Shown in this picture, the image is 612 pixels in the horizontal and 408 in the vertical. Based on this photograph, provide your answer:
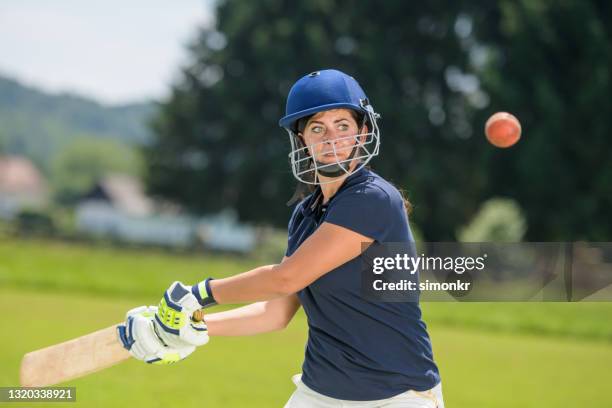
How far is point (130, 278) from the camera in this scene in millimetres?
20125

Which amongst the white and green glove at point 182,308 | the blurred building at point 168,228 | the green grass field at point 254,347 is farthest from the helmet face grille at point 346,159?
the blurred building at point 168,228

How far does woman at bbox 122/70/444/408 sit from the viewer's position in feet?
10.8

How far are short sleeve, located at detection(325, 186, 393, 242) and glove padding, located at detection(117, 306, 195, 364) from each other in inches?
36.3

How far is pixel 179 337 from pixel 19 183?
158183 millimetres

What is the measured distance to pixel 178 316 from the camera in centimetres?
346

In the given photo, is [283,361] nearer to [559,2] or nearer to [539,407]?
[539,407]

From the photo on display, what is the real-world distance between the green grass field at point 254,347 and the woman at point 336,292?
4.17 meters

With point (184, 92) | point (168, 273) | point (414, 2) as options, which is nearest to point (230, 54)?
point (184, 92)

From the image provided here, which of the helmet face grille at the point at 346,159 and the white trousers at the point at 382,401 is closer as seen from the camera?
the white trousers at the point at 382,401

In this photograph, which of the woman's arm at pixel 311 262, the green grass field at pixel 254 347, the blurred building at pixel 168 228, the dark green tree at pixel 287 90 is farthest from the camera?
the blurred building at pixel 168 228

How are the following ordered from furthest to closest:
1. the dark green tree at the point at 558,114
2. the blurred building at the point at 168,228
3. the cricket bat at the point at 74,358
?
1. the blurred building at the point at 168,228
2. the dark green tree at the point at 558,114
3. the cricket bat at the point at 74,358

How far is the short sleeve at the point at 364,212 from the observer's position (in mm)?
3277

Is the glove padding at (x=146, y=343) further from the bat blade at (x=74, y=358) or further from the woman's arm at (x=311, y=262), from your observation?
the woman's arm at (x=311, y=262)

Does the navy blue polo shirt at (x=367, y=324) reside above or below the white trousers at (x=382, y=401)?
above
